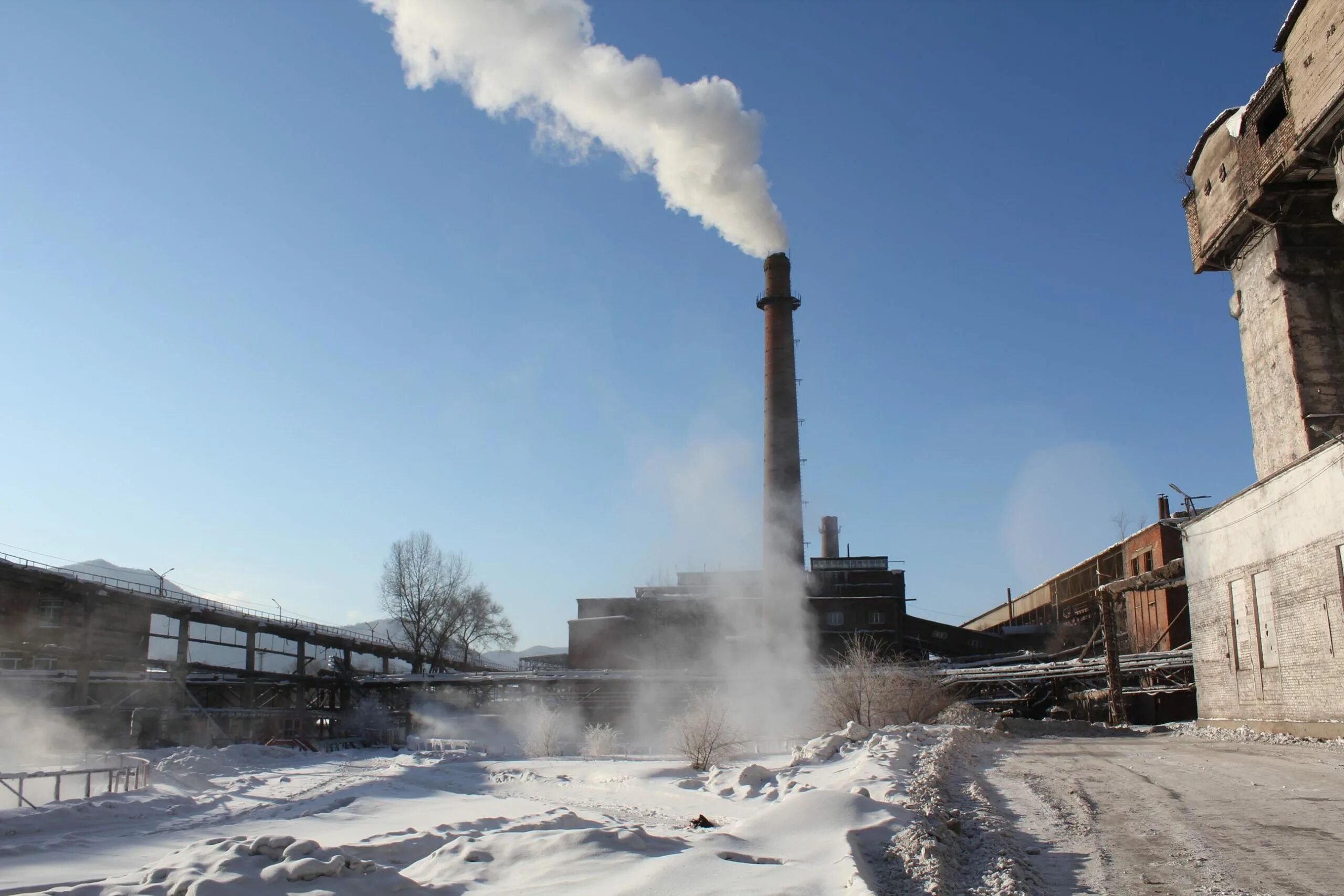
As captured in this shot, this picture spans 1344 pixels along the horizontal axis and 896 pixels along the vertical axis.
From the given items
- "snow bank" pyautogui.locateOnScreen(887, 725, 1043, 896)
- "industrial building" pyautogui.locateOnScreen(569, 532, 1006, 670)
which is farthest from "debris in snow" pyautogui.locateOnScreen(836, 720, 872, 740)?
"industrial building" pyautogui.locateOnScreen(569, 532, 1006, 670)

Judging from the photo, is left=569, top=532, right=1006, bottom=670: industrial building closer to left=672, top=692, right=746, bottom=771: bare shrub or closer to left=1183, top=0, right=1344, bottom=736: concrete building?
left=672, top=692, right=746, bottom=771: bare shrub

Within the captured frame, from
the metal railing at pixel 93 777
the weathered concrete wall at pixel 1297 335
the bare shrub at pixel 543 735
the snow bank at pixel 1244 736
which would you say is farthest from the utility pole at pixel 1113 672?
the metal railing at pixel 93 777

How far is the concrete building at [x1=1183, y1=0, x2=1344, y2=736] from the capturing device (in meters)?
18.5

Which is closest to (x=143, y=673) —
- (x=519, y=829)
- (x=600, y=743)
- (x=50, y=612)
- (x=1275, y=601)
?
(x=50, y=612)

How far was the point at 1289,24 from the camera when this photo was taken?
22891 millimetres

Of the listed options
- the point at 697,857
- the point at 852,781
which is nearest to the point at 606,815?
the point at 852,781

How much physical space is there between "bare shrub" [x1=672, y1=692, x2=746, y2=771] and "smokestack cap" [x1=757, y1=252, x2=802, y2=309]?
21.7 m

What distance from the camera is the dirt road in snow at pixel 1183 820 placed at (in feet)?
21.5

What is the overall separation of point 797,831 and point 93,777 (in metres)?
23.9

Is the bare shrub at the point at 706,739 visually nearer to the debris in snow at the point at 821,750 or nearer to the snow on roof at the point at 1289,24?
the debris in snow at the point at 821,750

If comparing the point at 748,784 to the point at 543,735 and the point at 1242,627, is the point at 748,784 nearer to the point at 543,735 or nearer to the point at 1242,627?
the point at 1242,627

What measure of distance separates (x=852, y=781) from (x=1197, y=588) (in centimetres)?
1742

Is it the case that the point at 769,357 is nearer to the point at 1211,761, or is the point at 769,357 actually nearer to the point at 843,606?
the point at 843,606

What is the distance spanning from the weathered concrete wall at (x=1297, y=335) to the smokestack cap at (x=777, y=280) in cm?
2011
